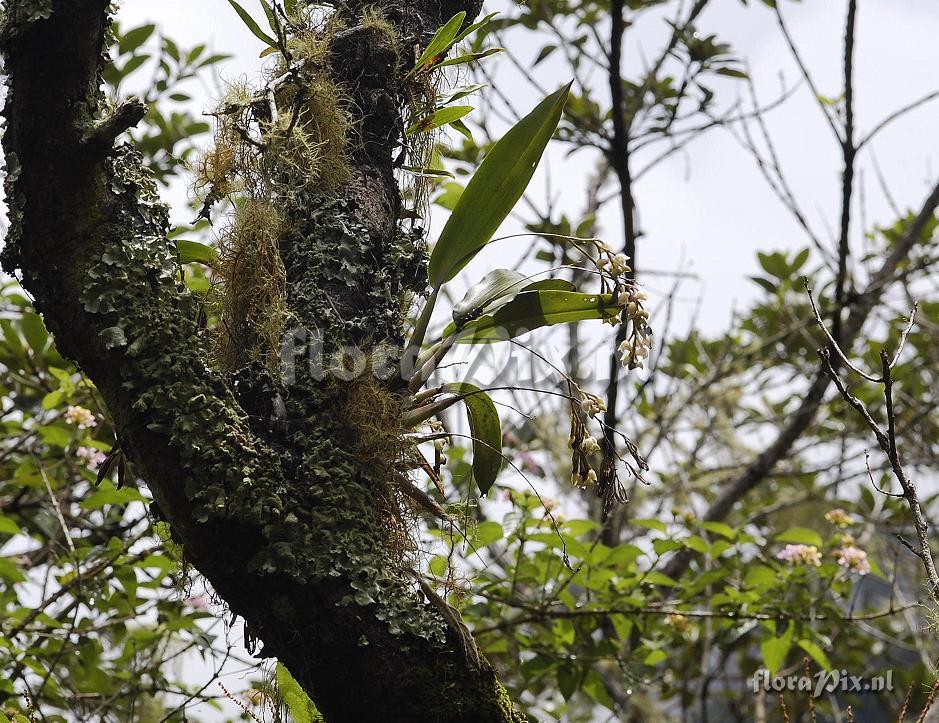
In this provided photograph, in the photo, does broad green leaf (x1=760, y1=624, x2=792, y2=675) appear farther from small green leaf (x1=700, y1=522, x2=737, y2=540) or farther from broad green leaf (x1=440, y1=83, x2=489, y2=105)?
broad green leaf (x1=440, y1=83, x2=489, y2=105)

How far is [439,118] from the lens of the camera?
1274 mm

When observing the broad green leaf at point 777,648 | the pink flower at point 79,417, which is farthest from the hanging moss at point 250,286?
the broad green leaf at point 777,648

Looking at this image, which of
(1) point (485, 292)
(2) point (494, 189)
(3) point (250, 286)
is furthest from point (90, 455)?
(2) point (494, 189)

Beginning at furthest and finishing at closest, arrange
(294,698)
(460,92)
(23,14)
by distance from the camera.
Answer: (460,92) → (294,698) → (23,14)

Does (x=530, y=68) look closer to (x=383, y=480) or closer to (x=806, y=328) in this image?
(x=806, y=328)

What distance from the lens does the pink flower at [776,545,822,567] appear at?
79.7 inches

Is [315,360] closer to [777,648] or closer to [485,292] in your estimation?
[485,292]

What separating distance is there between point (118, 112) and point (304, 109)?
0.99 feet

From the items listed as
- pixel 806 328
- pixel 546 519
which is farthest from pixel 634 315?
pixel 806 328

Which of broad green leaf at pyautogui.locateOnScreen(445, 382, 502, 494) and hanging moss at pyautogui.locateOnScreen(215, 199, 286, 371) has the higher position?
hanging moss at pyautogui.locateOnScreen(215, 199, 286, 371)

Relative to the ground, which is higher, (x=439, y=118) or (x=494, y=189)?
(x=439, y=118)

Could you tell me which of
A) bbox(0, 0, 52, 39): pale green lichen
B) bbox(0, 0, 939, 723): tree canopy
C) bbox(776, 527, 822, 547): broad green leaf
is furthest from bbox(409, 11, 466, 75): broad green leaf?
bbox(776, 527, 822, 547): broad green leaf

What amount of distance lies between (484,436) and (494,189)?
354mm

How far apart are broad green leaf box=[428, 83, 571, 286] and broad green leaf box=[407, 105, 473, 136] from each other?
0.18 meters
